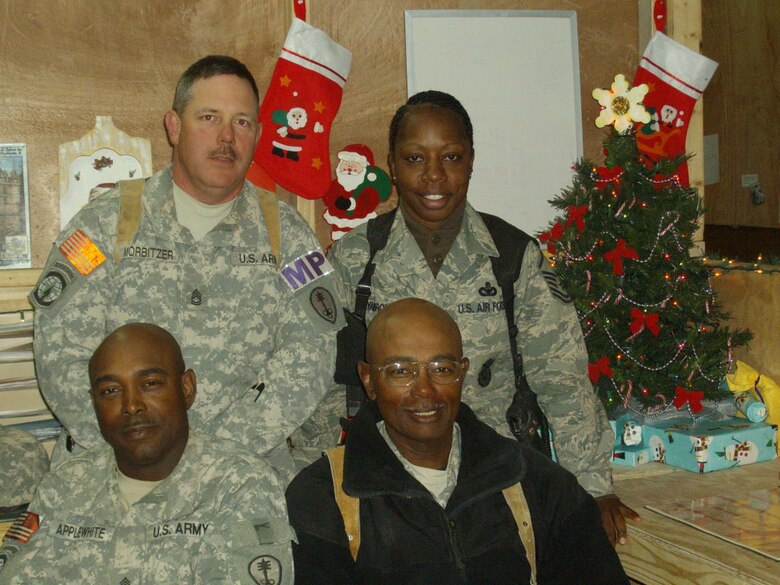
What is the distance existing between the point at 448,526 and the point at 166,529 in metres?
0.63

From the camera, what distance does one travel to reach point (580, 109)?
4.07 m

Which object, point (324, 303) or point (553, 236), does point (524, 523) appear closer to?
point (324, 303)

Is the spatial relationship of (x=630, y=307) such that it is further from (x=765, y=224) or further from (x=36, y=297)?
(x=765, y=224)

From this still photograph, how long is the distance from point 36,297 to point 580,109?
2.62 meters

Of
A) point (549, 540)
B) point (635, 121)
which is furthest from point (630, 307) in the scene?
point (549, 540)

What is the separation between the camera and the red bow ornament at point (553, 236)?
3.62m

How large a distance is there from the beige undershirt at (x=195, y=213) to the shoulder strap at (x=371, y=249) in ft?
1.47

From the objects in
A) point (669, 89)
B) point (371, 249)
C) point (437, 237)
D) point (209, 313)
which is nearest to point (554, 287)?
point (437, 237)

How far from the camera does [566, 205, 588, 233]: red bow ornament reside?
3562 millimetres

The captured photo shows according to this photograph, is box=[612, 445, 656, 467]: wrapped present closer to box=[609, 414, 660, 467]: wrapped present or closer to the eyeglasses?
box=[609, 414, 660, 467]: wrapped present

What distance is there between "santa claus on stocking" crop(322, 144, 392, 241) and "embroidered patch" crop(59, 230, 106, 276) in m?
1.47

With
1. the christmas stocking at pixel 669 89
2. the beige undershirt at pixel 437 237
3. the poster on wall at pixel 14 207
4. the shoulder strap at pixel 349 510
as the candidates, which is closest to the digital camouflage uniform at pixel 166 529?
the shoulder strap at pixel 349 510

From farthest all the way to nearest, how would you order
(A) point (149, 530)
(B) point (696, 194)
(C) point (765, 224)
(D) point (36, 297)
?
(C) point (765, 224) < (B) point (696, 194) < (D) point (36, 297) < (A) point (149, 530)

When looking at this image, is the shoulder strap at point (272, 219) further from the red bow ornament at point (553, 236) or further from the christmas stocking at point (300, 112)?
the red bow ornament at point (553, 236)
